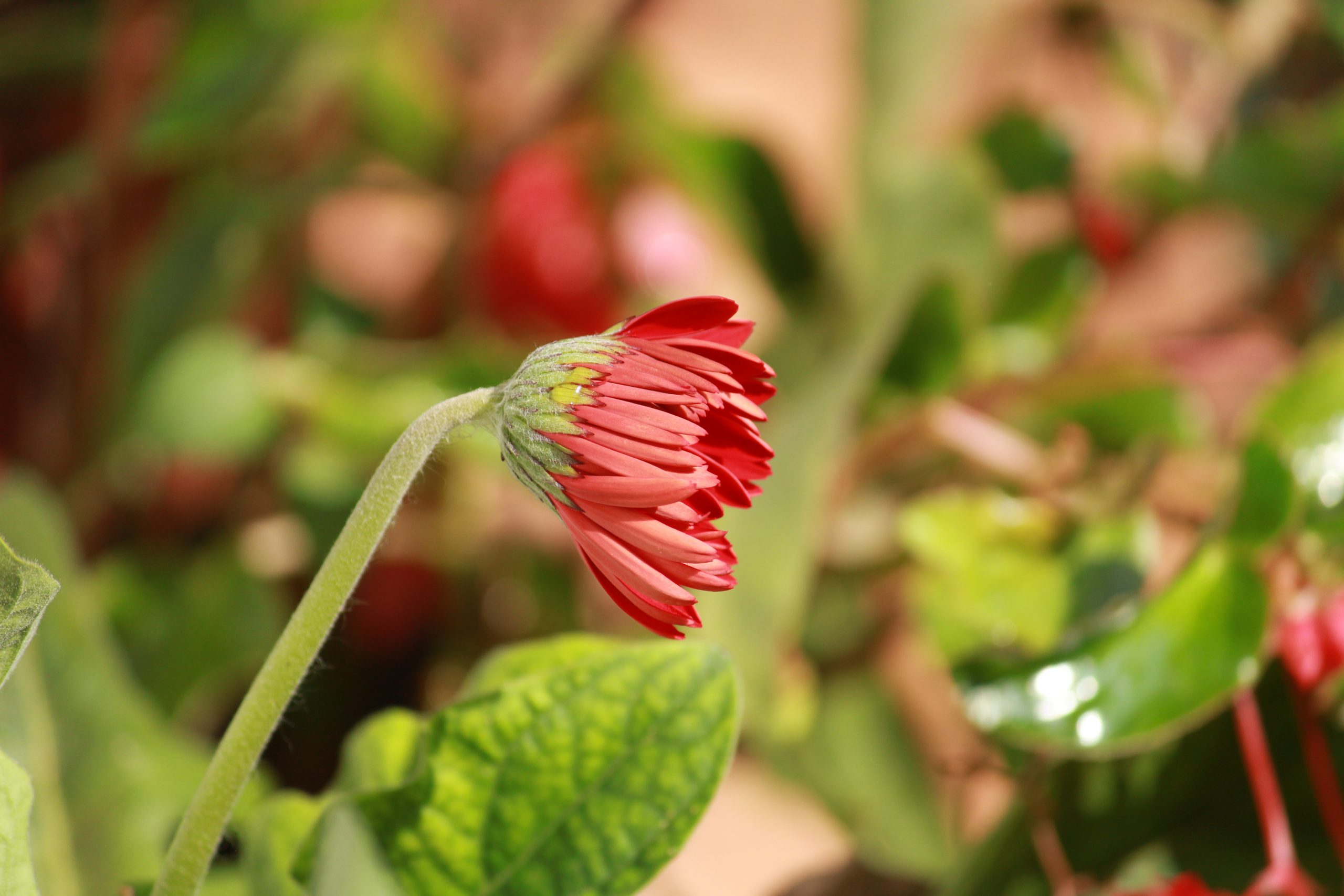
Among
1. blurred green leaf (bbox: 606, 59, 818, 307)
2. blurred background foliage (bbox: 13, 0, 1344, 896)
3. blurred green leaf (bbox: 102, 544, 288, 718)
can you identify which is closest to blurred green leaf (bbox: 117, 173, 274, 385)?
blurred background foliage (bbox: 13, 0, 1344, 896)

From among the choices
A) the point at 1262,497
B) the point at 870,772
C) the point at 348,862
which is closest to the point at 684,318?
the point at 348,862

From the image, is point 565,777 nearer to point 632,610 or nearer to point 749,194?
point 632,610

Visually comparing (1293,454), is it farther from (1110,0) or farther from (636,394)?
(1110,0)

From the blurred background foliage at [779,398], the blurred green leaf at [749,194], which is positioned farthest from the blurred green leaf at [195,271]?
the blurred green leaf at [749,194]

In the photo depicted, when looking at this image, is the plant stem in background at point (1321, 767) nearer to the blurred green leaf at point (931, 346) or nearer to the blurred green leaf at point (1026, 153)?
the blurred green leaf at point (931, 346)

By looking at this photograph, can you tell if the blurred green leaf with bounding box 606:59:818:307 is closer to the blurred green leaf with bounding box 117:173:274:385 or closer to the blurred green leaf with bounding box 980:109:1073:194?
the blurred green leaf with bounding box 980:109:1073:194
